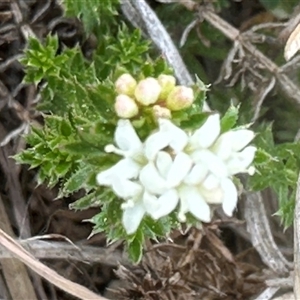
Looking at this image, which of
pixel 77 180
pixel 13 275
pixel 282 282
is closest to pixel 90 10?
pixel 77 180

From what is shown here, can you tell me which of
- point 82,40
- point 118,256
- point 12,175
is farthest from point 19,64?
point 118,256

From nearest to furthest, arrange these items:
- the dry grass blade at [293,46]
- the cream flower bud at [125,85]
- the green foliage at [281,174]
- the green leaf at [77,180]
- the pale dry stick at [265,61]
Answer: the cream flower bud at [125,85], the green leaf at [77,180], the dry grass blade at [293,46], the green foliage at [281,174], the pale dry stick at [265,61]

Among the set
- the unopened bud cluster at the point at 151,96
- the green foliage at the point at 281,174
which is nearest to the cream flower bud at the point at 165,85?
the unopened bud cluster at the point at 151,96

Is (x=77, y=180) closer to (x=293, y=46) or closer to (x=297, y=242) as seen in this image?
(x=297, y=242)

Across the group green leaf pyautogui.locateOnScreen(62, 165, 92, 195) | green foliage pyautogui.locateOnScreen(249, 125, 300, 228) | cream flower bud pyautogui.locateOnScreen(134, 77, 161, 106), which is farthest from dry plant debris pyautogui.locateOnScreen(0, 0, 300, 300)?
cream flower bud pyautogui.locateOnScreen(134, 77, 161, 106)

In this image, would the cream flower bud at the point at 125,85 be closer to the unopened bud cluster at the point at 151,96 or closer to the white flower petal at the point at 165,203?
the unopened bud cluster at the point at 151,96

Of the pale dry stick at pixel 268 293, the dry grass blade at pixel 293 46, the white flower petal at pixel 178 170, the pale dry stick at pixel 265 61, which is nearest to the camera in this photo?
the white flower petal at pixel 178 170

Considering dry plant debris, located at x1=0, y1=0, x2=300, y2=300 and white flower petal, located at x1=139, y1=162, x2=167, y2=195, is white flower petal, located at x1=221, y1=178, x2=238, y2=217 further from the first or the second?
dry plant debris, located at x1=0, y1=0, x2=300, y2=300
